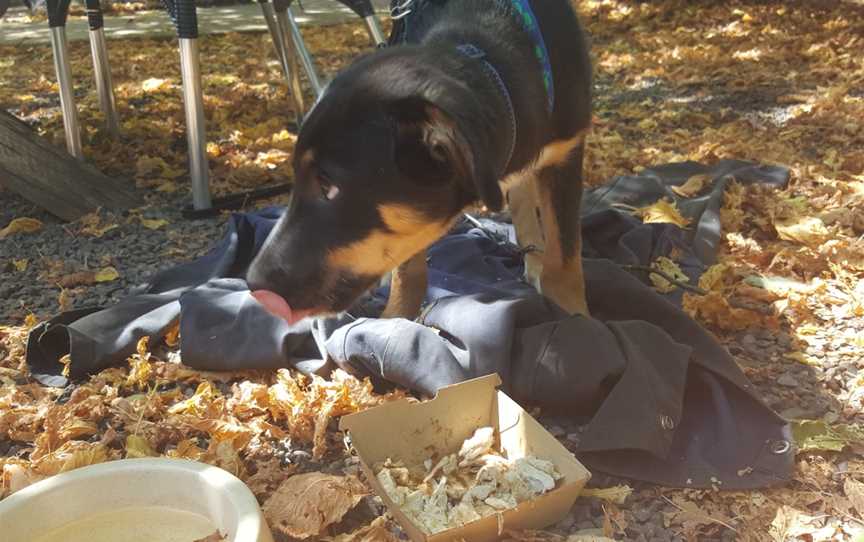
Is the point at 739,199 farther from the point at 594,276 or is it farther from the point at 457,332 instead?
the point at 457,332

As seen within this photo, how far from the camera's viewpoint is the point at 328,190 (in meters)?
2.42

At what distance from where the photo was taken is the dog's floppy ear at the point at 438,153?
207cm

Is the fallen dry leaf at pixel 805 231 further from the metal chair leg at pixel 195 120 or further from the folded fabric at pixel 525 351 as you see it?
the metal chair leg at pixel 195 120

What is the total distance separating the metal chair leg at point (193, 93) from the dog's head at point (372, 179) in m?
2.18

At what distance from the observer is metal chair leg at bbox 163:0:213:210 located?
430 centimetres

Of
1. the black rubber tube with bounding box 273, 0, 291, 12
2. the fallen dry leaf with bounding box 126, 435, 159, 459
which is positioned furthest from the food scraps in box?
the black rubber tube with bounding box 273, 0, 291, 12

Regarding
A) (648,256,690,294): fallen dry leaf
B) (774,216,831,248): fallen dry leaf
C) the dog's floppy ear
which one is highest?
the dog's floppy ear

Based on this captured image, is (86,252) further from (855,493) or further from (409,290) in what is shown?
(855,493)

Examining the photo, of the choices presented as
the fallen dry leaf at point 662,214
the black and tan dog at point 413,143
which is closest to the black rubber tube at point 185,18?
the black and tan dog at point 413,143

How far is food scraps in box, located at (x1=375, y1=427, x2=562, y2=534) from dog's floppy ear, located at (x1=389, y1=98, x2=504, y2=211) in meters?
0.78

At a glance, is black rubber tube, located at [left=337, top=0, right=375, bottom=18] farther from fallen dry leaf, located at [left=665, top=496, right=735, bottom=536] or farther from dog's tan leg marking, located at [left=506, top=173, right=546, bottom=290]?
fallen dry leaf, located at [left=665, top=496, right=735, bottom=536]

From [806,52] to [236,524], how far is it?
26.0ft

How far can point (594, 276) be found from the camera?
3.51 m

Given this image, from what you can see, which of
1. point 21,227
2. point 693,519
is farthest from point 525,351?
point 21,227
